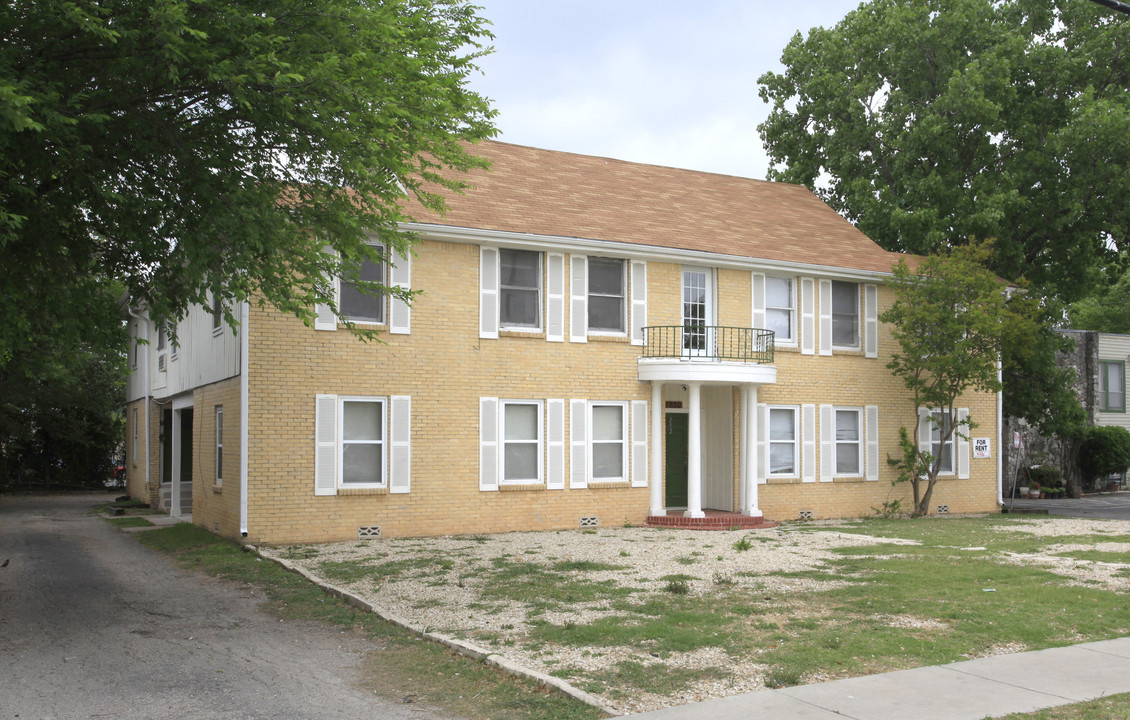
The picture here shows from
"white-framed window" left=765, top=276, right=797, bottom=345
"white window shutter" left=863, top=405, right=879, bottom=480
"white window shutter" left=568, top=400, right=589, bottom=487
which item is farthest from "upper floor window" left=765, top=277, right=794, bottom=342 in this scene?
"white window shutter" left=568, top=400, right=589, bottom=487

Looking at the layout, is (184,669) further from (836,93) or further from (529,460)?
(836,93)

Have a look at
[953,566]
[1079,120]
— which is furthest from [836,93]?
[953,566]

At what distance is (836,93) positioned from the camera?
2952 centimetres

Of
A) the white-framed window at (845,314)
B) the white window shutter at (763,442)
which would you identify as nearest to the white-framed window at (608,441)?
the white window shutter at (763,442)

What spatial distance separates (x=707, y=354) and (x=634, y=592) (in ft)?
32.5

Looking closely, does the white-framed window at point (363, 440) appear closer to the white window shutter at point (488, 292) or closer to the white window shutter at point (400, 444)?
the white window shutter at point (400, 444)

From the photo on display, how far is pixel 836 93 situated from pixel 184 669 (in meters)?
26.6

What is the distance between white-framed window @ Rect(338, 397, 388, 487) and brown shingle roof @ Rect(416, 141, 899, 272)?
11.7ft

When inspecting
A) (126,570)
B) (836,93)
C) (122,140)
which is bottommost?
(126,570)

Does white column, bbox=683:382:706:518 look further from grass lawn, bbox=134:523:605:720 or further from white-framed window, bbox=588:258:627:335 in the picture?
grass lawn, bbox=134:523:605:720

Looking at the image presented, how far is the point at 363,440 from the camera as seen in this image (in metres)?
17.1

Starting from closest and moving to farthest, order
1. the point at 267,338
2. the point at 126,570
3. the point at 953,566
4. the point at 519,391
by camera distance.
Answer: the point at 953,566
the point at 126,570
the point at 267,338
the point at 519,391

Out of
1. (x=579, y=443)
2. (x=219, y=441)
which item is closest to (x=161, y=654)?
(x=219, y=441)

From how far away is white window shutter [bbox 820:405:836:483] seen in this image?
21.5 meters
